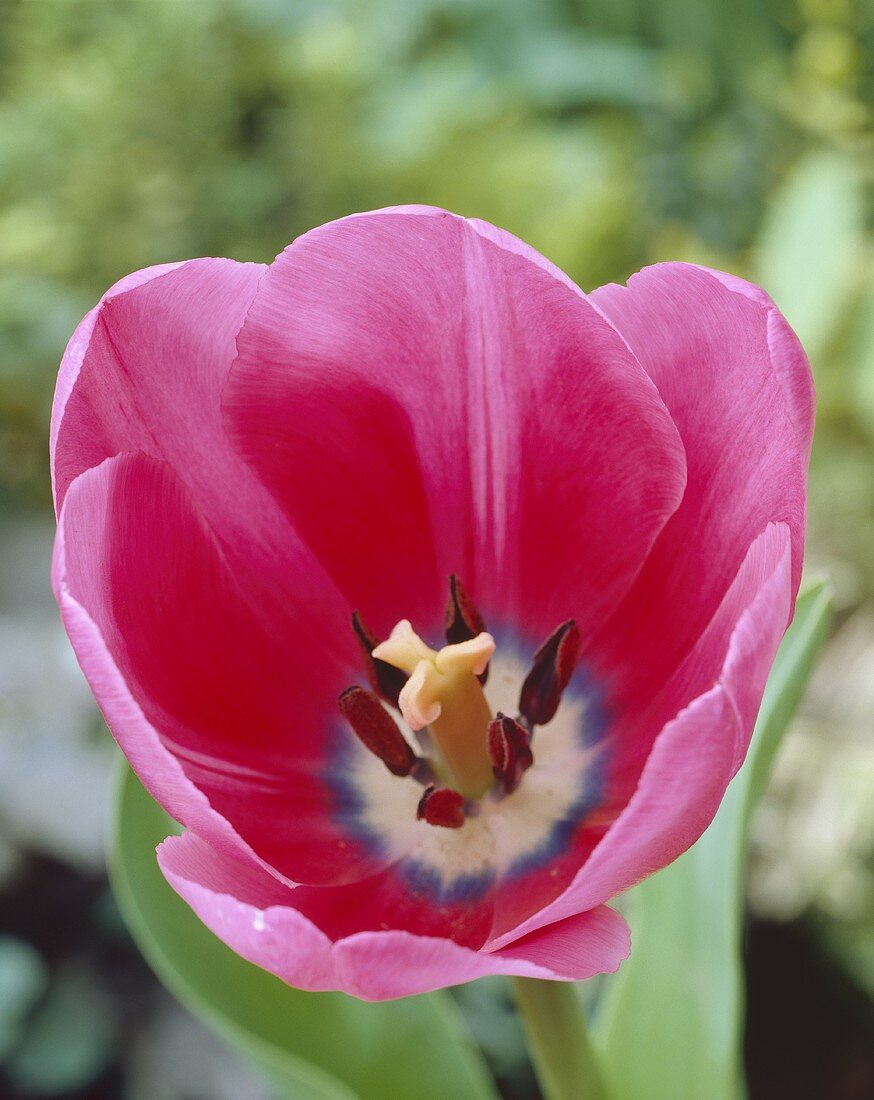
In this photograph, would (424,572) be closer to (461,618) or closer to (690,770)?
(461,618)

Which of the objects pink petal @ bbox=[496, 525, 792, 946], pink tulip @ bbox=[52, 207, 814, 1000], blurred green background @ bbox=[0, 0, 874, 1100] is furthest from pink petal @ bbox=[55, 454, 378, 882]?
blurred green background @ bbox=[0, 0, 874, 1100]

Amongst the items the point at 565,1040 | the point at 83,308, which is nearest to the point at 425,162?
the point at 83,308

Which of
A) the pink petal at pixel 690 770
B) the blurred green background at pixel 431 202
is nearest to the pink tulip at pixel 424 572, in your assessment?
the pink petal at pixel 690 770

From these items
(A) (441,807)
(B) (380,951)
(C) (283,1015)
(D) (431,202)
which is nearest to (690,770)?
(B) (380,951)

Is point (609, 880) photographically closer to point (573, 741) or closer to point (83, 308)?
A: point (573, 741)

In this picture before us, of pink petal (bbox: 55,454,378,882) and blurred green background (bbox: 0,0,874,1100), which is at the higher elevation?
pink petal (bbox: 55,454,378,882)

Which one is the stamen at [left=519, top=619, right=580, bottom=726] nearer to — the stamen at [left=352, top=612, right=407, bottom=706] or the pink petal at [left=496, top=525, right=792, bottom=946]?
the stamen at [left=352, top=612, right=407, bottom=706]
